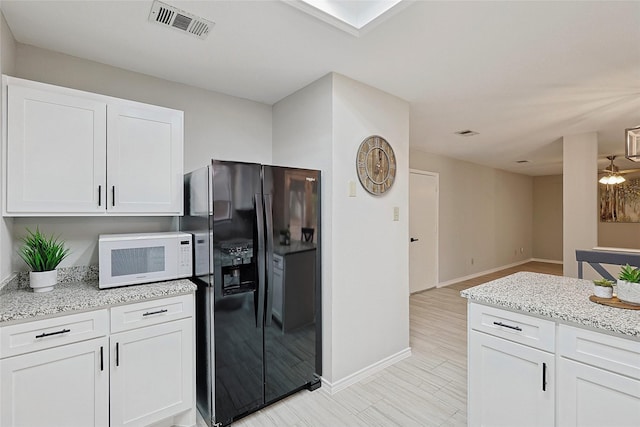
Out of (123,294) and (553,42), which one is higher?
(553,42)

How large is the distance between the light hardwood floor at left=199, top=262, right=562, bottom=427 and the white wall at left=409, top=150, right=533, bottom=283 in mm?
2890

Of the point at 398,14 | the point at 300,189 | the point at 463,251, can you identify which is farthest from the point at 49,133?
the point at 463,251

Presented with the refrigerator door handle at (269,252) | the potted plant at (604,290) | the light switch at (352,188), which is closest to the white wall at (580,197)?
the potted plant at (604,290)

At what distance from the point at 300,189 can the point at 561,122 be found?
11.4 ft

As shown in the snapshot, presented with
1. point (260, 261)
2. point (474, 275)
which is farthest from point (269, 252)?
point (474, 275)

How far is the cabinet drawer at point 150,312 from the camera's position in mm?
1762

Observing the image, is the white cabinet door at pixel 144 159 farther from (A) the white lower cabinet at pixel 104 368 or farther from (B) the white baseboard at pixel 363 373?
(B) the white baseboard at pixel 363 373

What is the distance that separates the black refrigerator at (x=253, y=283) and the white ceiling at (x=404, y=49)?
83 cm

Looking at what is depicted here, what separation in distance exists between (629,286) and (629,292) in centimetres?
3

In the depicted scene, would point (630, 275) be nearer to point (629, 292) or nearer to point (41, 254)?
point (629, 292)

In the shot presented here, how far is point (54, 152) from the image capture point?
184 cm

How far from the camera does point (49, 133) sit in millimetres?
1819

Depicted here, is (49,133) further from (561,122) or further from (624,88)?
(561,122)

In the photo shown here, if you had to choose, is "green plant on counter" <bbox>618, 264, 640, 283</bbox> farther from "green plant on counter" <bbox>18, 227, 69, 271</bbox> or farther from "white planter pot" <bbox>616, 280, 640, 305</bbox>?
"green plant on counter" <bbox>18, 227, 69, 271</bbox>
